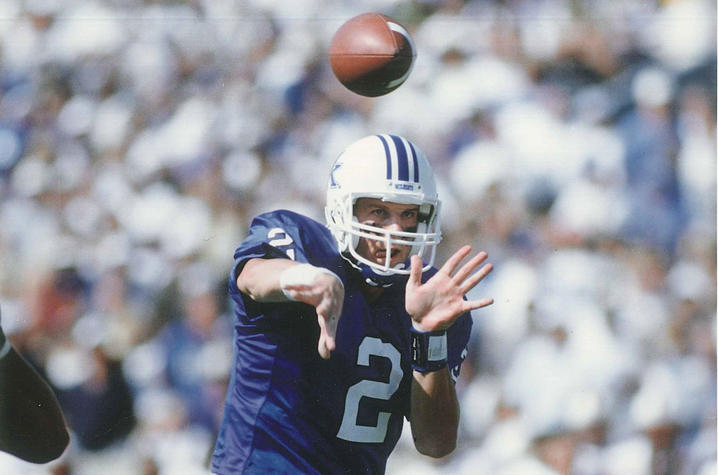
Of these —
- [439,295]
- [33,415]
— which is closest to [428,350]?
[439,295]

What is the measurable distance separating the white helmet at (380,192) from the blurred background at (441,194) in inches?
45.9

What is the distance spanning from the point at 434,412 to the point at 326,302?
0.62 metres

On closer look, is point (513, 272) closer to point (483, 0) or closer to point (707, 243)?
point (707, 243)

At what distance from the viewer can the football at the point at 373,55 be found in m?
3.02

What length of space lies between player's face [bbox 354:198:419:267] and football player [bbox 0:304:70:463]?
861mm

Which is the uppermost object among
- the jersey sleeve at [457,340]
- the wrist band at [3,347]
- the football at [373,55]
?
the football at [373,55]

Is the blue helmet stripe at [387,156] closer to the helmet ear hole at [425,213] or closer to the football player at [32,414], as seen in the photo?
the helmet ear hole at [425,213]

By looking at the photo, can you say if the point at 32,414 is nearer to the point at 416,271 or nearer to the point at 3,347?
the point at 3,347

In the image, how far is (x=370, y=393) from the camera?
2.27 m

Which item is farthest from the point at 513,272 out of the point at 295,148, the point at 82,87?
the point at 82,87

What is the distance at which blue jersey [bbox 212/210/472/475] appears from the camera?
2.19 meters

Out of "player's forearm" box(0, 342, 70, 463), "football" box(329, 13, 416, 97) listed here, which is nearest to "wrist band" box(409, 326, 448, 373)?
"player's forearm" box(0, 342, 70, 463)

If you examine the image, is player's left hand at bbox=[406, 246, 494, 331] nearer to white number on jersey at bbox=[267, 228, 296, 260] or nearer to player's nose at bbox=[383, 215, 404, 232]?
player's nose at bbox=[383, 215, 404, 232]

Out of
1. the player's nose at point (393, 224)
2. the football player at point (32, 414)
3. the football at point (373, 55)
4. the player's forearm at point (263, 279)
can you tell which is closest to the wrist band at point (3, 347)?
the football player at point (32, 414)
